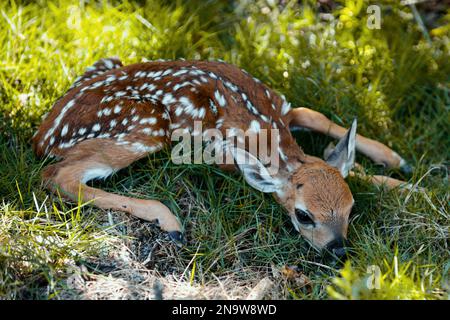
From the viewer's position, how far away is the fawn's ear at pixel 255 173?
411 cm

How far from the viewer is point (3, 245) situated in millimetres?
3658

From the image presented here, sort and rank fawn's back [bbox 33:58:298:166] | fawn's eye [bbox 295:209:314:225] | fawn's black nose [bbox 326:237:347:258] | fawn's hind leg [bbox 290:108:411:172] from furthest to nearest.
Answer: fawn's hind leg [bbox 290:108:411:172] → fawn's back [bbox 33:58:298:166] → fawn's eye [bbox 295:209:314:225] → fawn's black nose [bbox 326:237:347:258]

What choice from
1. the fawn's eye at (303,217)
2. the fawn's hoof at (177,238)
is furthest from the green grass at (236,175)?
the fawn's eye at (303,217)

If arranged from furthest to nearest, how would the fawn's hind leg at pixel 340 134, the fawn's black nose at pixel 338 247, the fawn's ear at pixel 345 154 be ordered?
1. the fawn's hind leg at pixel 340 134
2. the fawn's ear at pixel 345 154
3. the fawn's black nose at pixel 338 247

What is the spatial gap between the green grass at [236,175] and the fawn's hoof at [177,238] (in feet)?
0.12

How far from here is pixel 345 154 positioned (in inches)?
168

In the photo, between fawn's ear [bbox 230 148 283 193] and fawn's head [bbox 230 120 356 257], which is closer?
fawn's head [bbox 230 120 356 257]

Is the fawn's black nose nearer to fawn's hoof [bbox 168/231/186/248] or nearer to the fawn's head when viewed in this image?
the fawn's head

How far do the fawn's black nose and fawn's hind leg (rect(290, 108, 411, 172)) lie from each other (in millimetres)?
1065

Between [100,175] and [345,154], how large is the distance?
1451 millimetres

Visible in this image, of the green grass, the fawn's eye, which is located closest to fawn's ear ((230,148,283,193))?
the green grass

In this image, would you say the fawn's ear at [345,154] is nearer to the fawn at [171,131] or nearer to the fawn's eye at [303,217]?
the fawn at [171,131]

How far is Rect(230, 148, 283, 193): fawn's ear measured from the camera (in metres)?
4.11

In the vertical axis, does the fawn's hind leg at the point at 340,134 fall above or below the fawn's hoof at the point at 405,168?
above
